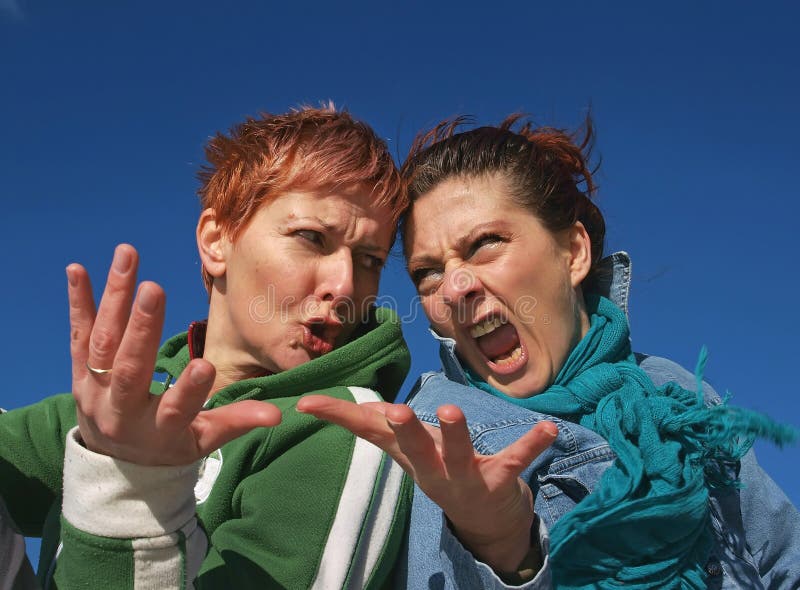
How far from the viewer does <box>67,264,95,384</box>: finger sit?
157 cm

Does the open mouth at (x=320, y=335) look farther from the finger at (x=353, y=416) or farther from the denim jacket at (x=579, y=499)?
the finger at (x=353, y=416)

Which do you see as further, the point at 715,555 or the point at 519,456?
the point at 715,555

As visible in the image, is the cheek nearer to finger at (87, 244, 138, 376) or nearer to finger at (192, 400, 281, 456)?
finger at (192, 400, 281, 456)

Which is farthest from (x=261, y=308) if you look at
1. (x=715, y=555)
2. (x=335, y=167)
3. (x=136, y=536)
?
(x=715, y=555)

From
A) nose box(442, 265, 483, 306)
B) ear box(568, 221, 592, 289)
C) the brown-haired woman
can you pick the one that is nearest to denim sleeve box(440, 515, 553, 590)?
the brown-haired woman

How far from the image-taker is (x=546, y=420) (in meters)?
2.69

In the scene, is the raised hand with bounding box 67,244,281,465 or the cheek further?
the cheek

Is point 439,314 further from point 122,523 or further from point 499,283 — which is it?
point 122,523

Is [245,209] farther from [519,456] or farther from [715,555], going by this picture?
[715,555]

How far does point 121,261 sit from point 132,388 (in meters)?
0.27

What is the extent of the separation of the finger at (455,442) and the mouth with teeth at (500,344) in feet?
4.37

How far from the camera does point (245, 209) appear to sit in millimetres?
2953

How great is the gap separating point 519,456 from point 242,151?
204cm

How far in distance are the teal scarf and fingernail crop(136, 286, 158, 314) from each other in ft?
5.02
